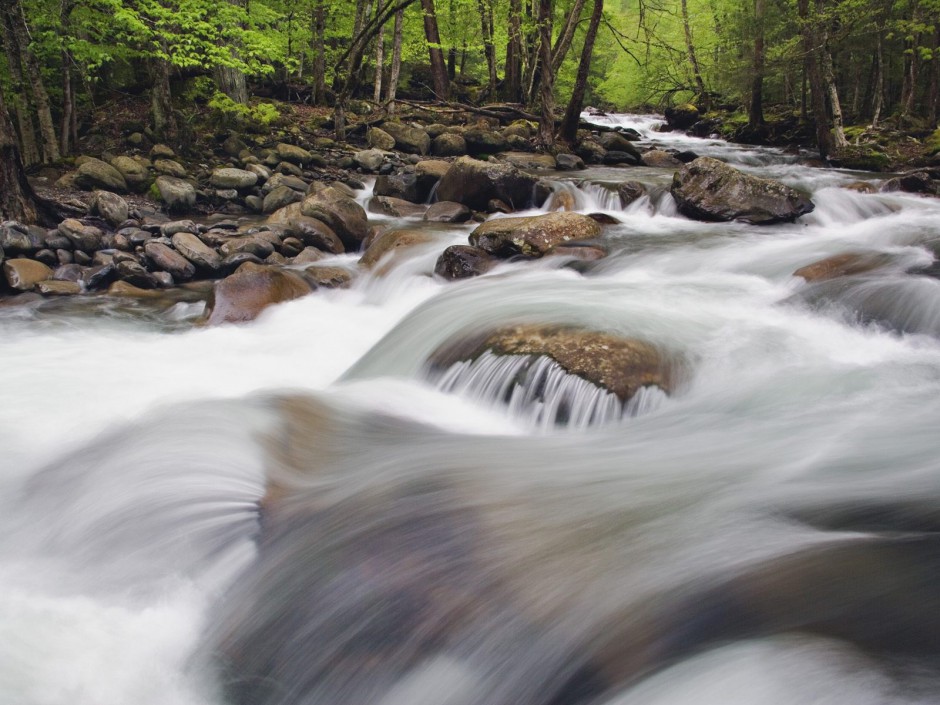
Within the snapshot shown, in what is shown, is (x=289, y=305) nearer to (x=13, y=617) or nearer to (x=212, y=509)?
(x=212, y=509)

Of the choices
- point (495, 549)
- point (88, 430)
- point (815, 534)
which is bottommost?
point (88, 430)

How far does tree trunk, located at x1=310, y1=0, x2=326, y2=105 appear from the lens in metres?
17.0

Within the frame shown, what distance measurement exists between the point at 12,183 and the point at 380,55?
12709 mm

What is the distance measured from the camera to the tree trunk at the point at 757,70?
1686cm

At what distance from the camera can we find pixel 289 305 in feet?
24.3

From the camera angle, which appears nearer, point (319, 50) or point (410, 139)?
point (410, 139)

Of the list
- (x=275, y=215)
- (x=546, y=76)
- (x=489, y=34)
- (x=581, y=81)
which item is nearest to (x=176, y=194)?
(x=275, y=215)

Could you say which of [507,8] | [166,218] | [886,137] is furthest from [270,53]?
[886,137]

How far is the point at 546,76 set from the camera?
14.9 metres

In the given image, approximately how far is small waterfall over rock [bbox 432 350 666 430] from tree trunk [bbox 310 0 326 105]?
49.4ft

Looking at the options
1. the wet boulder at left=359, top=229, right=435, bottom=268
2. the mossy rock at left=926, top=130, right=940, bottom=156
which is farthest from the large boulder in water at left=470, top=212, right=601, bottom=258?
the mossy rock at left=926, top=130, right=940, bottom=156

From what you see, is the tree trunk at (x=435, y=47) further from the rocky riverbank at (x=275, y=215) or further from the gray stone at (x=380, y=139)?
the rocky riverbank at (x=275, y=215)

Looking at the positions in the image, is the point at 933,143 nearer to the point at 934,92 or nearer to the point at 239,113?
the point at 934,92

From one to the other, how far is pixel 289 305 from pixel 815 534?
19.3ft
